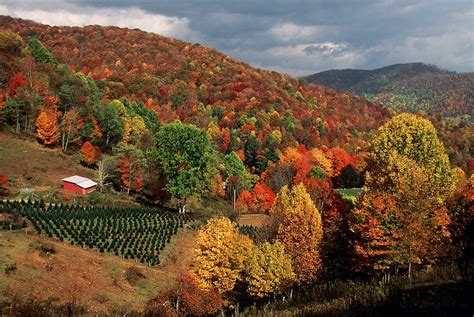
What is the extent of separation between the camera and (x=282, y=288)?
32.8 m

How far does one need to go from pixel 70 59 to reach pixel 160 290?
150m

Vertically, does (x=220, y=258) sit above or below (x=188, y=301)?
above

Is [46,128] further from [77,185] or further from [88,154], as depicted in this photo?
[77,185]

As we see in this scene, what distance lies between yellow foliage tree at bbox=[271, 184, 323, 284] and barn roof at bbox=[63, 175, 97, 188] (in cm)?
3002

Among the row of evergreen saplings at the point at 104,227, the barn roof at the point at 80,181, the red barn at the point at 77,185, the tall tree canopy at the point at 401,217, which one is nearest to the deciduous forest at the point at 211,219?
the tall tree canopy at the point at 401,217

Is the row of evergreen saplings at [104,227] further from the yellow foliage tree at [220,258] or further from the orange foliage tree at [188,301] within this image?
the yellow foliage tree at [220,258]

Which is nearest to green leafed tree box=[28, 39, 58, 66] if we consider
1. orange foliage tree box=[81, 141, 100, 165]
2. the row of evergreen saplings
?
orange foliage tree box=[81, 141, 100, 165]

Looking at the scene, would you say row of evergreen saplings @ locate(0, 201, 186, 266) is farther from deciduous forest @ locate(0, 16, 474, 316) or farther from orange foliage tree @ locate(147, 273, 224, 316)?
orange foliage tree @ locate(147, 273, 224, 316)

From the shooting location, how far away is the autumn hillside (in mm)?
130125

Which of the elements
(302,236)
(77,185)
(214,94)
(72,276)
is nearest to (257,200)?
(77,185)

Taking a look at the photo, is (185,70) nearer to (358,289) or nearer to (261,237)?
(261,237)

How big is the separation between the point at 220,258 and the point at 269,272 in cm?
394

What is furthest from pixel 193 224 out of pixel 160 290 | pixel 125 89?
pixel 125 89

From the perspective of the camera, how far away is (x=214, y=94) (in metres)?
156
